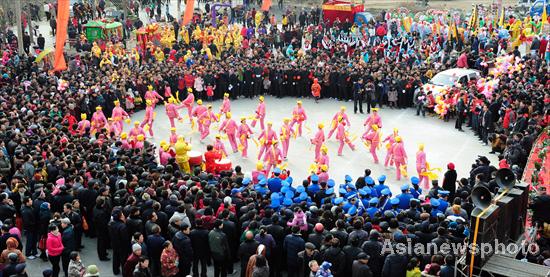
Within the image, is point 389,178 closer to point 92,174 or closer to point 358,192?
point 358,192

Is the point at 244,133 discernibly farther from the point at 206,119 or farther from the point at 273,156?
the point at 206,119

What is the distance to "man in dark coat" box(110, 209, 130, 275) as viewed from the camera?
486 inches

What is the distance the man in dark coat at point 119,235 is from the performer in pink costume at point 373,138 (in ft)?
27.2

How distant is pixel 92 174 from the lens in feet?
47.3

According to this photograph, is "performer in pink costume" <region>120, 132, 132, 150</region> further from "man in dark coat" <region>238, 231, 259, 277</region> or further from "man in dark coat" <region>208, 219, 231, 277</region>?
"man in dark coat" <region>238, 231, 259, 277</region>

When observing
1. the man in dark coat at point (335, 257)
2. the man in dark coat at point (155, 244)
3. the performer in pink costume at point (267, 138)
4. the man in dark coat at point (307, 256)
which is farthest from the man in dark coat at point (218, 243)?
A: the performer in pink costume at point (267, 138)

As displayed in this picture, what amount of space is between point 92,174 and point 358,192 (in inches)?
215

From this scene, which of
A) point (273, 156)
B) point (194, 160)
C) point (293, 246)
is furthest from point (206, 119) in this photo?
point (293, 246)

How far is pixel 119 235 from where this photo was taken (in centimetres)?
1238

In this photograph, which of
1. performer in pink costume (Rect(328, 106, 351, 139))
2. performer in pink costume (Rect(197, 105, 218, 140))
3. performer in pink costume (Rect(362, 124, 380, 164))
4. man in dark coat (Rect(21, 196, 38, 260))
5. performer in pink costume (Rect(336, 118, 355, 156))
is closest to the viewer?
man in dark coat (Rect(21, 196, 38, 260))

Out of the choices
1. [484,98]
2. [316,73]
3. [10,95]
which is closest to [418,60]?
[316,73]

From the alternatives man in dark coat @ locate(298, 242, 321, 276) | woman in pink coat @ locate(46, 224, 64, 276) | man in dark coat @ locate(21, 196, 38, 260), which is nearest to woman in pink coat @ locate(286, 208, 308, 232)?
man in dark coat @ locate(298, 242, 321, 276)

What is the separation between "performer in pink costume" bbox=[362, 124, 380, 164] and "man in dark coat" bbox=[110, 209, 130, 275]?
27.2 feet

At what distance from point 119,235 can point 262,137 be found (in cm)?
688
